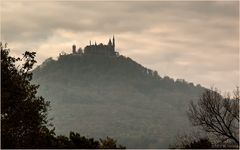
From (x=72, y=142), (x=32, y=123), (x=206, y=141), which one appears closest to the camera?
(x=206, y=141)

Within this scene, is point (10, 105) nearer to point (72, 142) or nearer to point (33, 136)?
point (33, 136)

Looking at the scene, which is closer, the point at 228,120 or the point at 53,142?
the point at 228,120

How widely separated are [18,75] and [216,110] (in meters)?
13.7

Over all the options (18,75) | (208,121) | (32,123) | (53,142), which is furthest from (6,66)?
(208,121)

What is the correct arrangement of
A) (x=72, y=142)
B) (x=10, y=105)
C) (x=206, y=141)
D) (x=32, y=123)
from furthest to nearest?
1. (x=72, y=142)
2. (x=32, y=123)
3. (x=10, y=105)
4. (x=206, y=141)

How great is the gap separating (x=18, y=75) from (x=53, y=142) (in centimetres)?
586

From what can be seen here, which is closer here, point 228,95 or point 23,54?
point 228,95

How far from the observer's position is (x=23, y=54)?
37.2 meters

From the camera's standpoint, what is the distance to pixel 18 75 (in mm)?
36906

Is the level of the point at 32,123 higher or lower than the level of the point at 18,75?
lower

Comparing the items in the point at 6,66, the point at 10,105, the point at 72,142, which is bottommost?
the point at 72,142

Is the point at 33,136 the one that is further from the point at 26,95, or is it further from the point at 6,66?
the point at 6,66

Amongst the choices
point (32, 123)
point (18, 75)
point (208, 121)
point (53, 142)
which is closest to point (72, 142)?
point (53, 142)

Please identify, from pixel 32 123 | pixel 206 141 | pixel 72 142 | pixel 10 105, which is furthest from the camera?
pixel 72 142
